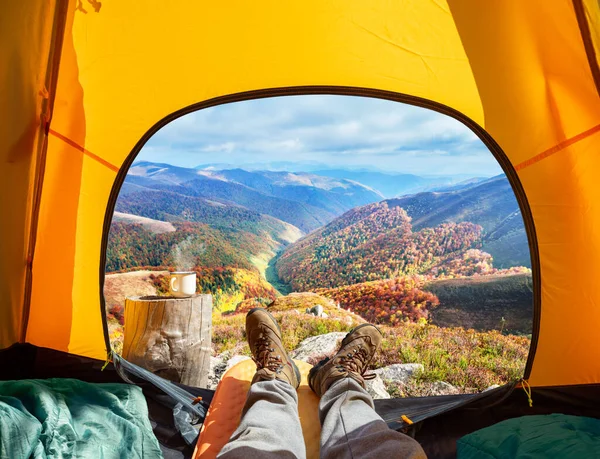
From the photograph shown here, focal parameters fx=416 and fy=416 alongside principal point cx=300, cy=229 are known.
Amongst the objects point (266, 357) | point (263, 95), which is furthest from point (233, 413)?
point (263, 95)

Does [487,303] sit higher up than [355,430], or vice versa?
[355,430]

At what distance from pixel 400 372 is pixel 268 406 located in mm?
2060

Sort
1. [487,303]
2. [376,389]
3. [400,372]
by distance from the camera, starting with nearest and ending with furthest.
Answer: [376,389]
[400,372]
[487,303]

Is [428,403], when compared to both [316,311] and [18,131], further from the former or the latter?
[316,311]

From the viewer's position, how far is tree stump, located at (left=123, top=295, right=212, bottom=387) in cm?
205

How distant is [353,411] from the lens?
52.9 inches

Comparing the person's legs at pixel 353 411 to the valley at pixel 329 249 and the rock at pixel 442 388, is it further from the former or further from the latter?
the valley at pixel 329 249

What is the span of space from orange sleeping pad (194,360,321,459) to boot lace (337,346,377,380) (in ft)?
0.61

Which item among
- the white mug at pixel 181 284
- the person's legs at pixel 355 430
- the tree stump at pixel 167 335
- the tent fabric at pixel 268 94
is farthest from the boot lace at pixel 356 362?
the white mug at pixel 181 284

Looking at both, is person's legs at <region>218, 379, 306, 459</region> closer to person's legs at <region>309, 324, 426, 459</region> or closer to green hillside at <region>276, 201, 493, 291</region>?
person's legs at <region>309, 324, 426, 459</region>

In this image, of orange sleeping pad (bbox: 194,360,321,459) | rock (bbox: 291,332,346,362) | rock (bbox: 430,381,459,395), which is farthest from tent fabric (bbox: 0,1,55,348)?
rock (bbox: 430,381,459,395)

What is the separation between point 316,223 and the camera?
31.1 ft

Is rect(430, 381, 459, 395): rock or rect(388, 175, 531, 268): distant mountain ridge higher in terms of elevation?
rect(388, 175, 531, 268): distant mountain ridge

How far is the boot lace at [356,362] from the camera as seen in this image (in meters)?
1.70
